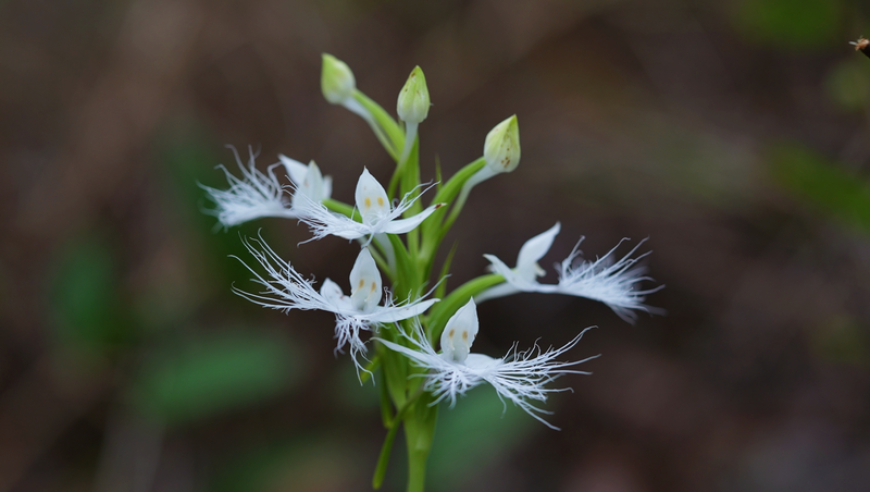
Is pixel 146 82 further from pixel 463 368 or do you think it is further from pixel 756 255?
pixel 756 255

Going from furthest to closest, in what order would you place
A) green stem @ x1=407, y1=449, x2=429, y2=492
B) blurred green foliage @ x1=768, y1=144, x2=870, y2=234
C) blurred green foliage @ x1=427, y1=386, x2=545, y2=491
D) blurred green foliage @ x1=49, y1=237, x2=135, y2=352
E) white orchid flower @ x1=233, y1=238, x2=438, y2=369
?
blurred green foliage @ x1=49, y1=237, x2=135, y2=352, blurred green foliage @ x1=427, y1=386, x2=545, y2=491, blurred green foliage @ x1=768, y1=144, x2=870, y2=234, green stem @ x1=407, y1=449, x2=429, y2=492, white orchid flower @ x1=233, y1=238, x2=438, y2=369

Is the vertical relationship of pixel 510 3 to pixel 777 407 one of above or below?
above

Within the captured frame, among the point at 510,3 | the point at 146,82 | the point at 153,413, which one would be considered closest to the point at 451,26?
the point at 510,3

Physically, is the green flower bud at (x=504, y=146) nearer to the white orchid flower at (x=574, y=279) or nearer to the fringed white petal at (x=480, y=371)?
the white orchid flower at (x=574, y=279)

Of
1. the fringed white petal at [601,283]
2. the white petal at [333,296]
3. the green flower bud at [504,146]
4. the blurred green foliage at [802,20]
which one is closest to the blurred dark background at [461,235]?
the blurred green foliage at [802,20]

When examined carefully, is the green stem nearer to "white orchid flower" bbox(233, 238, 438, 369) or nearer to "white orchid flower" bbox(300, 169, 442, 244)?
"white orchid flower" bbox(233, 238, 438, 369)

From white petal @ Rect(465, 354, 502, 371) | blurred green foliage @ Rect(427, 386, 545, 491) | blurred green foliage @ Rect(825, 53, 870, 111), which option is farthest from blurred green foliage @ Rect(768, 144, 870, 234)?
white petal @ Rect(465, 354, 502, 371)
